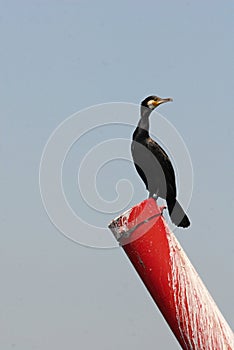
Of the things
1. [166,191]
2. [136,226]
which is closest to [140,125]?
[166,191]

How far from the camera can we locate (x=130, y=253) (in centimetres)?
465

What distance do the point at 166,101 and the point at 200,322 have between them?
4218 mm

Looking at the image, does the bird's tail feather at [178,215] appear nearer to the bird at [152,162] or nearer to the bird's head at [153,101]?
the bird at [152,162]

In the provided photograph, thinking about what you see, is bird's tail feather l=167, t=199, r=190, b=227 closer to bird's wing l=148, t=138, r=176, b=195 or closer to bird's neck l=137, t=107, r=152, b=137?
bird's wing l=148, t=138, r=176, b=195

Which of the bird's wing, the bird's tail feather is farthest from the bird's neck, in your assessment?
the bird's tail feather

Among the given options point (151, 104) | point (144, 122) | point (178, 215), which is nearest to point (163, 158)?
point (144, 122)

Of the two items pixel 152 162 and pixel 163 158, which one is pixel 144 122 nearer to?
pixel 152 162

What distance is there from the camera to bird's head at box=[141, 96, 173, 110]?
27.4 feet

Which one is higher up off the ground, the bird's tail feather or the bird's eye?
the bird's eye

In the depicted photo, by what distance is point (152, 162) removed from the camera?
25.3 ft

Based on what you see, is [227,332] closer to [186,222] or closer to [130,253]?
[130,253]

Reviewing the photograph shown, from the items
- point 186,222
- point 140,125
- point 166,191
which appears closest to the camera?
point 186,222

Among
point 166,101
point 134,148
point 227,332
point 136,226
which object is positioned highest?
point 166,101

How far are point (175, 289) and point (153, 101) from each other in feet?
13.6
